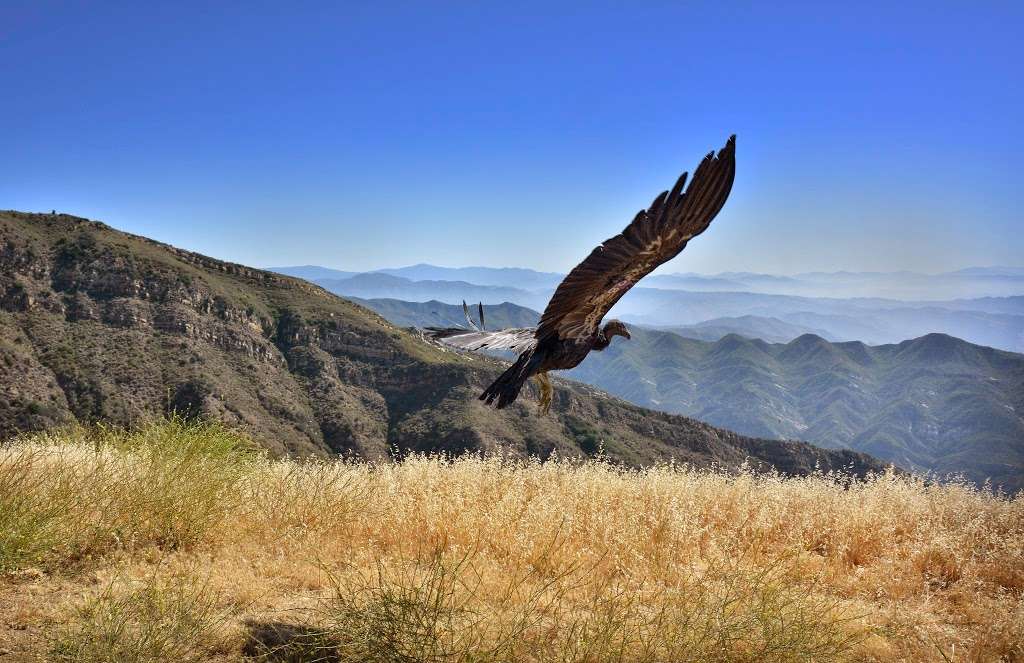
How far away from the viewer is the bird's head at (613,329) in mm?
4125

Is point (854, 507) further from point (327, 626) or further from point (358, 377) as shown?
point (358, 377)

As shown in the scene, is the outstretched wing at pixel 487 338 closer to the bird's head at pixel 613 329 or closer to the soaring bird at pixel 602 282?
the soaring bird at pixel 602 282

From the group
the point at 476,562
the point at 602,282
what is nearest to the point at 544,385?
the point at 602,282

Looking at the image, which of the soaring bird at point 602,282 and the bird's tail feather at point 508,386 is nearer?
the soaring bird at point 602,282

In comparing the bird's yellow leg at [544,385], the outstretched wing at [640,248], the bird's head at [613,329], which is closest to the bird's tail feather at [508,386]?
the bird's yellow leg at [544,385]

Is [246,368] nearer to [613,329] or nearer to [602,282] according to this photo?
[613,329]

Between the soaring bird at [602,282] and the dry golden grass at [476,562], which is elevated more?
the soaring bird at [602,282]

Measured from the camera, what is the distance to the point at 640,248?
3.54 metres

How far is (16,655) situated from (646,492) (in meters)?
4.96

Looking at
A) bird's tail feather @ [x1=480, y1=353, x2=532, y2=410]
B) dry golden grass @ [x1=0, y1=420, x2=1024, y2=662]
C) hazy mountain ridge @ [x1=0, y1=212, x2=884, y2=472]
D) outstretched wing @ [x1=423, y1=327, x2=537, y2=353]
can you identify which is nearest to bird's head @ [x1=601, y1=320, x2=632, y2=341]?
outstretched wing @ [x1=423, y1=327, x2=537, y2=353]

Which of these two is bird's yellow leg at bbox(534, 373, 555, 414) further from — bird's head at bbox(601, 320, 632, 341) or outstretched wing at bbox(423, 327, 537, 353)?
bird's head at bbox(601, 320, 632, 341)

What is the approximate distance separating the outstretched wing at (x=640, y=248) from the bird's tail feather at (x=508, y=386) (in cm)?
29

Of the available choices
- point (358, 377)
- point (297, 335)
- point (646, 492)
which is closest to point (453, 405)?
point (358, 377)

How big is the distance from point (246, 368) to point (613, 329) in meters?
58.9
